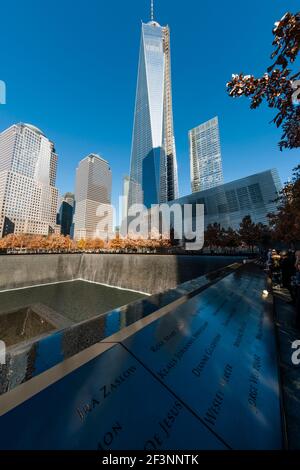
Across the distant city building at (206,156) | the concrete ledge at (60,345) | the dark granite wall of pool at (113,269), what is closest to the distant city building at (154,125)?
the distant city building at (206,156)

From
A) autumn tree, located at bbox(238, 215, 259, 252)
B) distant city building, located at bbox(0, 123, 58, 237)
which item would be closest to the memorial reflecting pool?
autumn tree, located at bbox(238, 215, 259, 252)

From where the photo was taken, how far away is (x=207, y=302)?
3.41m

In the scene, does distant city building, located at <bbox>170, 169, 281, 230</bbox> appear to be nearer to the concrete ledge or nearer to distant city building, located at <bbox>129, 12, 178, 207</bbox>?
distant city building, located at <bbox>129, 12, 178, 207</bbox>

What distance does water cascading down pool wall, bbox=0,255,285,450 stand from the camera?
969 millimetres

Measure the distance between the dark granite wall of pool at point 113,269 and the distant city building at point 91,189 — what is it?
112514 mm

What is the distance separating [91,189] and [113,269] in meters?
151

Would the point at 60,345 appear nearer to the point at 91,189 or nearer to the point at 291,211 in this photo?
the point at 291,211

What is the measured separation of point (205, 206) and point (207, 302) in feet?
249

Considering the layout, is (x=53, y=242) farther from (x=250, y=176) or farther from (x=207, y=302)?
(x=250, y=176)

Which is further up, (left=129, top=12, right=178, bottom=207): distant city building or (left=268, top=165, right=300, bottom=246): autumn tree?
(left=129, top=12, right=178, bottom=207): distant city building

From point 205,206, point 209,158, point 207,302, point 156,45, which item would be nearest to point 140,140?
point 209,158

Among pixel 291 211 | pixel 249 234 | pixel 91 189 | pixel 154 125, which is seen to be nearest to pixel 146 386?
pixel 291 211

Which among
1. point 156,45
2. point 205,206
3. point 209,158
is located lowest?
point 205,206

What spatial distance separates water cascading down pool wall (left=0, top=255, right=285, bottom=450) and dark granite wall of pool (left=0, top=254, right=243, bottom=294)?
1640cm
